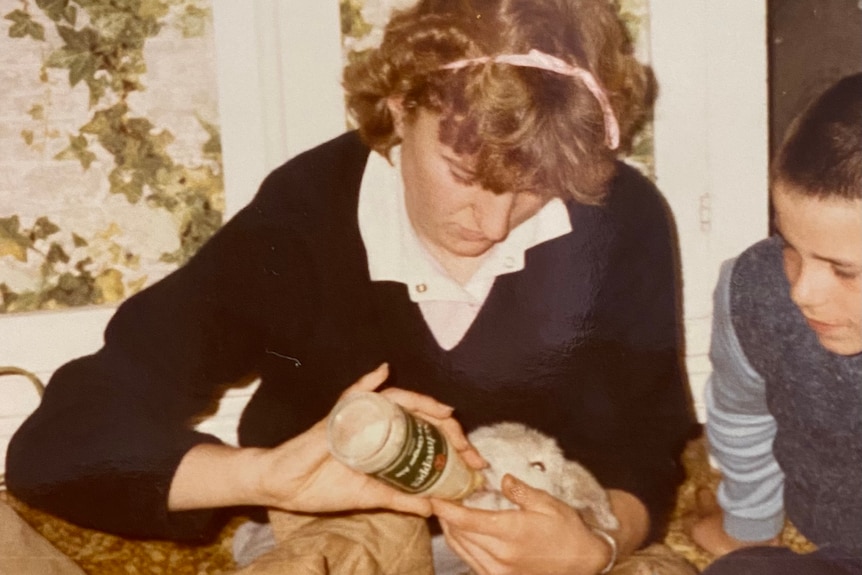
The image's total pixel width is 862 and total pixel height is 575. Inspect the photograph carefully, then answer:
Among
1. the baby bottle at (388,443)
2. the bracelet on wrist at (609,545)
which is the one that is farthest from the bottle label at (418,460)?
the bracelet on wrist at (609,545)

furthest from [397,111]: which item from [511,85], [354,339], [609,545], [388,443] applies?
[609,545]

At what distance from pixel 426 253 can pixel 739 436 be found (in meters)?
0.36

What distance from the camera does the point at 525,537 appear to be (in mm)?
690

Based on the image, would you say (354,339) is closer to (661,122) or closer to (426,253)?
(426,253)

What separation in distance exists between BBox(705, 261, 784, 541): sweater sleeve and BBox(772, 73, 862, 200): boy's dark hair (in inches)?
5.6

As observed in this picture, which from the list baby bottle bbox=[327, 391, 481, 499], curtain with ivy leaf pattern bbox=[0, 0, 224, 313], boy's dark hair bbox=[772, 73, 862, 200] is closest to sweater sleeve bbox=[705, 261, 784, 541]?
boy's dark hair bbox=[772, 73, 862, 200]

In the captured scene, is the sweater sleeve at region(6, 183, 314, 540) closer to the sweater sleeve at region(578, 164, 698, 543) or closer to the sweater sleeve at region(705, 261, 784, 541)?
the sweater sleeve at region(578, 164, 698, 543)

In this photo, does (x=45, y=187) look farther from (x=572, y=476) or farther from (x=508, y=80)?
(x=572, y=476)

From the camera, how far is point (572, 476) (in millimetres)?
714

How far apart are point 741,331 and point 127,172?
0.62 m

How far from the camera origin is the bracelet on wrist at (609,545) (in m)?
0.72

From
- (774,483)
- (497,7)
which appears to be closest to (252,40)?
(497,7)

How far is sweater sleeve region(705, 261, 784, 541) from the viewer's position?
83 cm

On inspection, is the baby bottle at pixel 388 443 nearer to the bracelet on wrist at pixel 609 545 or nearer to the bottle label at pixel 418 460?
the bottle label at pixel 418 460
